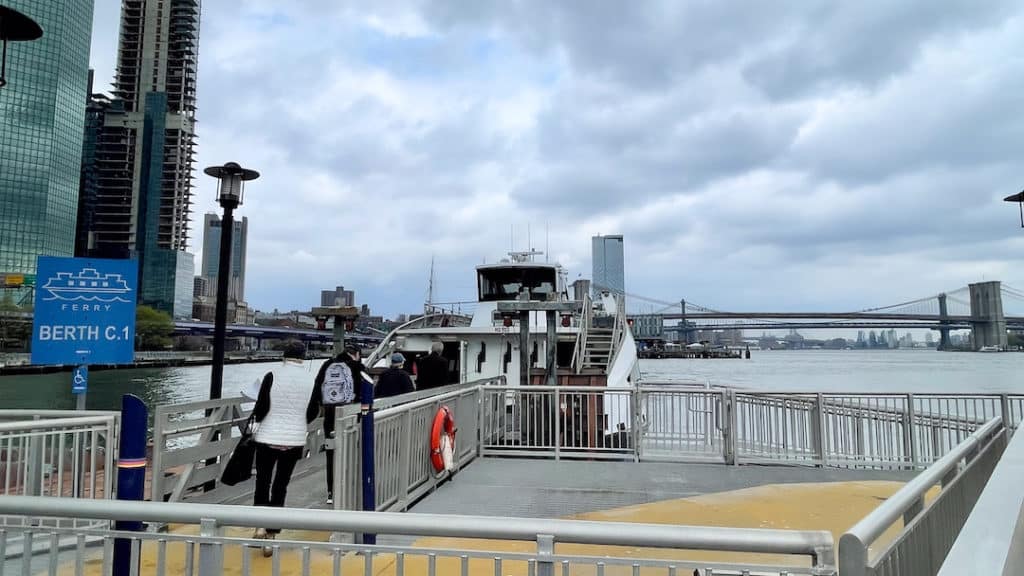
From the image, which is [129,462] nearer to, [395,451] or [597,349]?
[395,451]

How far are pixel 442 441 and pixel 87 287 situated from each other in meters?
3.63

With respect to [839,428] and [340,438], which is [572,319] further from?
[340,438]

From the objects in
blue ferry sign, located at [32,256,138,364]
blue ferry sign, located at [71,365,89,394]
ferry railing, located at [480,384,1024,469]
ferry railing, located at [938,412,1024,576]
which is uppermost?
blue ferry sign, located at [32,256,138,364]

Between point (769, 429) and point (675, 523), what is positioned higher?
point (769, 429)

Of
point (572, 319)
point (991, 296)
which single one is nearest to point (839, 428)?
point (572, 319)

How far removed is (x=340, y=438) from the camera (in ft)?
13.9

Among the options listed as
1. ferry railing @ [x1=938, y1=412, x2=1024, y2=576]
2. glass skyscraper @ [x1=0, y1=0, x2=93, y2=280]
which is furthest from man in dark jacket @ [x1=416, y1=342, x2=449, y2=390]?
glass skyscraper @ [x1=0, y1=0, x2=93, y2=280]

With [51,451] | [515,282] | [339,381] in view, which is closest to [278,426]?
[339,381]

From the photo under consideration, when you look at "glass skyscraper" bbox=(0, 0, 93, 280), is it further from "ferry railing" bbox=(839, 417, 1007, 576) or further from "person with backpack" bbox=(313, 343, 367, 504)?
"ferry railing" bbox=(839, 417, 1007, 576)

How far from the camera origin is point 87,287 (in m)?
5.42

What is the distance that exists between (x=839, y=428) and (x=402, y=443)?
19.3 feet

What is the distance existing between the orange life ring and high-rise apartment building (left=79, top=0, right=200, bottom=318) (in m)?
133

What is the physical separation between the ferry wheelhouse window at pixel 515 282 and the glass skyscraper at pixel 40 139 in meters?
110

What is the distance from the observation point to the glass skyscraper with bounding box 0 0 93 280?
9844 cm
